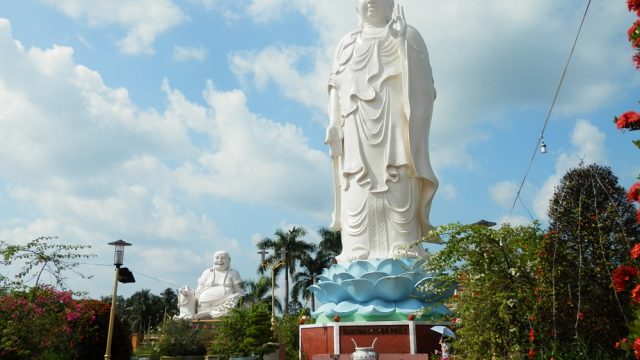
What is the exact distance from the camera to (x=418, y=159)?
15445 mm

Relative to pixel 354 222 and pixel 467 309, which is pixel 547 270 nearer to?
pixel 467 309

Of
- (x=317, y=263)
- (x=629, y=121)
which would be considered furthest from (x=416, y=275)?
(x=317, y=263)

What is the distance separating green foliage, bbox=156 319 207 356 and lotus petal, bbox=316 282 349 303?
10.2 m

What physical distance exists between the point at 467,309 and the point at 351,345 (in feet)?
20.6

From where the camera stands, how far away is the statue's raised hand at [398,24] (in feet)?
51.5

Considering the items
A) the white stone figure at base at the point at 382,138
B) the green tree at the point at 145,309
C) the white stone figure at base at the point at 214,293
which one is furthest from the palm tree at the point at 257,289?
the green tree at the point at 145,309

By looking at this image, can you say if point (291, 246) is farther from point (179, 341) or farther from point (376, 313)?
point (376, 313)

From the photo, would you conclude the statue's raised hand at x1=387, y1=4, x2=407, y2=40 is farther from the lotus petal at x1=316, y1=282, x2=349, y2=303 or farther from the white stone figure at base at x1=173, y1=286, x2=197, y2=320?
the white stone figure at base at x1=173, y1=286, x2=197, y2=320

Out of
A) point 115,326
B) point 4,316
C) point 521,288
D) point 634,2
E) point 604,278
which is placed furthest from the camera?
point 115,326

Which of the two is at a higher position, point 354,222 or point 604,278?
point 354,222

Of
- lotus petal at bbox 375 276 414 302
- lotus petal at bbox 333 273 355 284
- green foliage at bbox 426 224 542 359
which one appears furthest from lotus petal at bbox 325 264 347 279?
green foliage at bbox 426 224 542 359

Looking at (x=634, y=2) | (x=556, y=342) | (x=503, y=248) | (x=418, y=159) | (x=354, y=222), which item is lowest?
(x=556, y=342)

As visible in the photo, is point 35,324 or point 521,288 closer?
point 521,288

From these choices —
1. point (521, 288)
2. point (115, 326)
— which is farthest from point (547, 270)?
point (115, 326)
